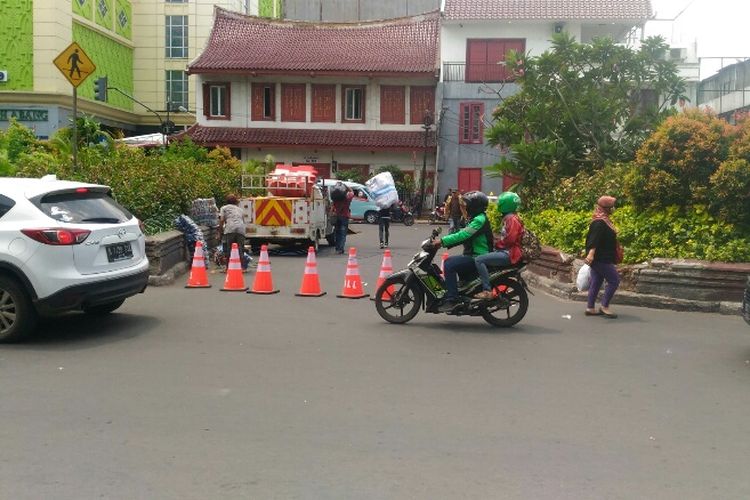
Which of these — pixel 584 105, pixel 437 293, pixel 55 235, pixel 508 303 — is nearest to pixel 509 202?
pixel 508 303

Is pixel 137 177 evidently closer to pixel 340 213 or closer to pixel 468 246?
pixel 340 213

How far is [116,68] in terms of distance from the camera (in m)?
55.4

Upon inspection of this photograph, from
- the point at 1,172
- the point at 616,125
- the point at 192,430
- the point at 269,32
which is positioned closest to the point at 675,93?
the point at 616,125

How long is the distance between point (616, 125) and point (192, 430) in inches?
583

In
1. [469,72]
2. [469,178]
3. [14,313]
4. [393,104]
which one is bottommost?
[14,313]

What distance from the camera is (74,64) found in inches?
578

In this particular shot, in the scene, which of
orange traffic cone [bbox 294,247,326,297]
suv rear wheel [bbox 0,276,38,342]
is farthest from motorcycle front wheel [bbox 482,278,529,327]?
suv rear wheel [bbox 0,276,38,342]

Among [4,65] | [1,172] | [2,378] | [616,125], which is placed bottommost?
[2,378]

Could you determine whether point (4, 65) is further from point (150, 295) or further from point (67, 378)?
point (67, 378)

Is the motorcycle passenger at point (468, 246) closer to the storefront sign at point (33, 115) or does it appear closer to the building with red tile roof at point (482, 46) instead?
the building with red tile roof at point (482, 46)

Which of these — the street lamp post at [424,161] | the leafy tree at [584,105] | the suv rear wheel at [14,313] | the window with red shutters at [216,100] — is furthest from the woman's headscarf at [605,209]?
the window with red shutters at [216,100]

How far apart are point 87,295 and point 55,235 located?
72 centimetres

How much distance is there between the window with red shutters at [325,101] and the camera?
1801 inches

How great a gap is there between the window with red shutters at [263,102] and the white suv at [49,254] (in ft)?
121
